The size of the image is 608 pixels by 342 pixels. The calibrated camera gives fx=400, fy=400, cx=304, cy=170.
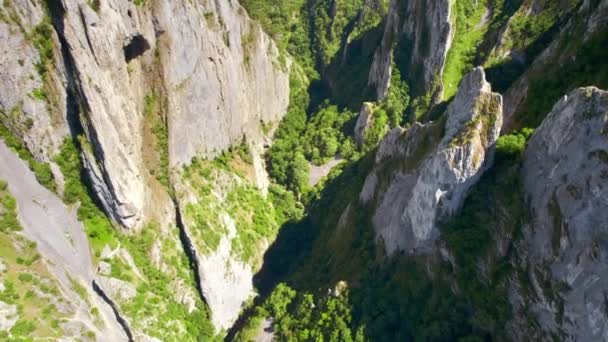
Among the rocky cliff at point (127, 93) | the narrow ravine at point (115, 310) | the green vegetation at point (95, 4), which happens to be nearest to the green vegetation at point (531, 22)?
the rocky cliff at point (127, 93)

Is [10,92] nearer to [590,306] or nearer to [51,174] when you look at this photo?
[51,174]

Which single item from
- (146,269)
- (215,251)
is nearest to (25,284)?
(146,269)

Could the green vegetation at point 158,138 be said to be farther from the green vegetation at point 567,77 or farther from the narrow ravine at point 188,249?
the green vegetation at point 567,77

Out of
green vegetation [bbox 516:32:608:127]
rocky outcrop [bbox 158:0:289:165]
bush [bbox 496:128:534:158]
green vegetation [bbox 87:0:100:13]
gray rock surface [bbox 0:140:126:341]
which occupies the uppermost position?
rocky outcrop [bbox 158:0:289:165]

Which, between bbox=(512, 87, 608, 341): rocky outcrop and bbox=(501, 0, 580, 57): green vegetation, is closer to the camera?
bbox=(512, 87, 608, 341): rocky outcrop

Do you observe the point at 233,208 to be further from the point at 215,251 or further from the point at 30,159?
the point at 30,159

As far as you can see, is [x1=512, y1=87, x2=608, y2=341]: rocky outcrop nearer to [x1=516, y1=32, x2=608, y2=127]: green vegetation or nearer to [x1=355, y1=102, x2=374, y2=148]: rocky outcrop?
[x1=516, y1=32, x2=608, y2=127]: green vegetation

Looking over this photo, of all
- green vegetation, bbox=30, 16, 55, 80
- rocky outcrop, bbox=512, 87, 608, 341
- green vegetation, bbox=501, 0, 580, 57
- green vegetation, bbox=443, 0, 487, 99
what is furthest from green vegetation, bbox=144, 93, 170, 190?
green vegetation, bbox=501, 0, 580, 57
